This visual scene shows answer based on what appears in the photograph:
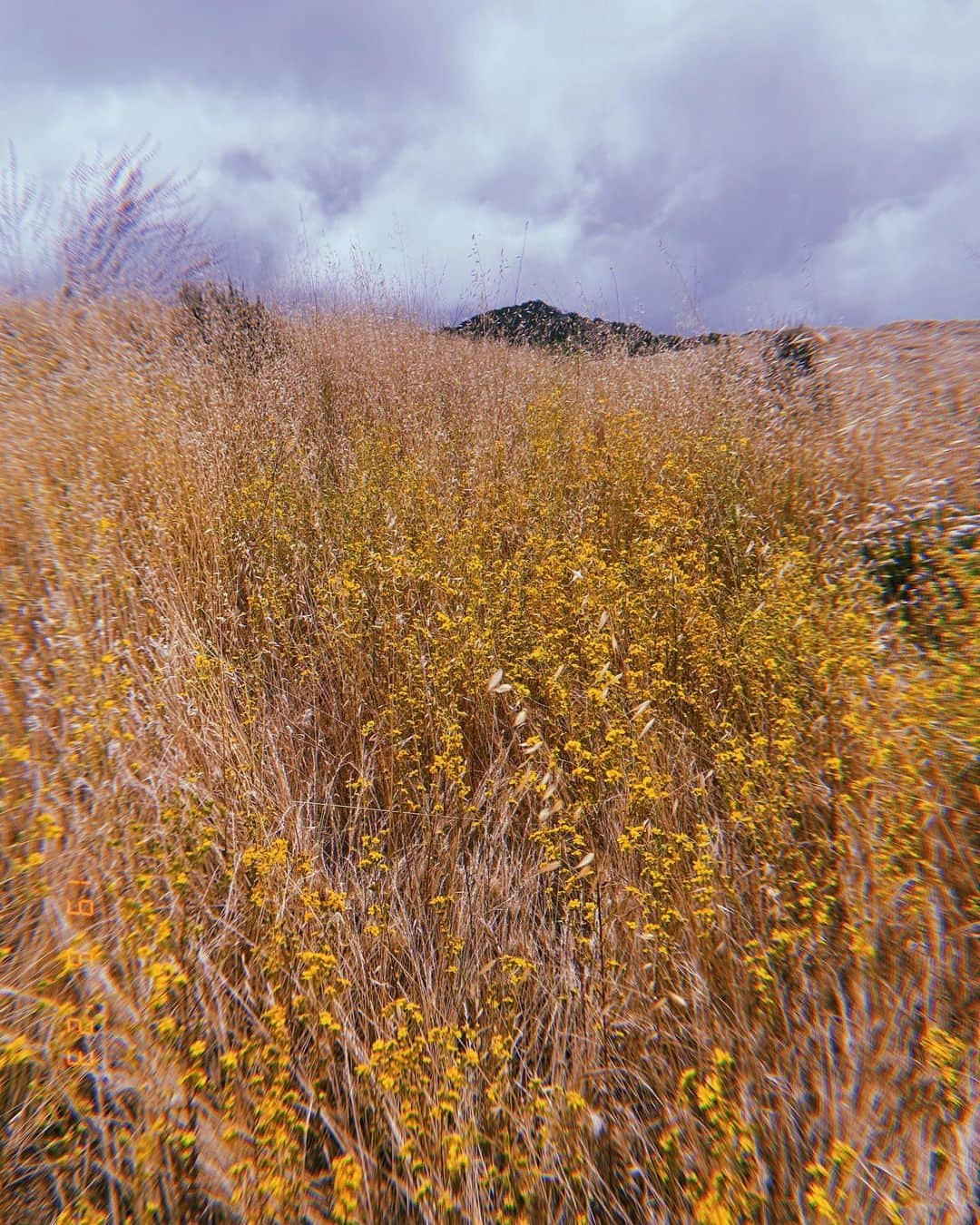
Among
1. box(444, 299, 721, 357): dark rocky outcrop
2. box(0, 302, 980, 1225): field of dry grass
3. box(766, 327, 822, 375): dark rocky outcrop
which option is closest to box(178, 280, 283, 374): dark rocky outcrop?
box(0, 302, 980, 1225): field of dry grass

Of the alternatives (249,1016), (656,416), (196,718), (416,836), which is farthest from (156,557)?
(656,416)

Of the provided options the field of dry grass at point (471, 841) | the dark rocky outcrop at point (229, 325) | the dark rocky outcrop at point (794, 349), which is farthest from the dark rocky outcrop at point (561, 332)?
the field of dry grass at point (471, 841)

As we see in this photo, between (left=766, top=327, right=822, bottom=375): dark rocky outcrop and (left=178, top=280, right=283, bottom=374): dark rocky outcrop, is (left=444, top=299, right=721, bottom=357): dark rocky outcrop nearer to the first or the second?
(left=766, top=327, right=822, bottom=375): dark rocky outcrop

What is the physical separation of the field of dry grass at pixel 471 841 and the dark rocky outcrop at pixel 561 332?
3.88 metres

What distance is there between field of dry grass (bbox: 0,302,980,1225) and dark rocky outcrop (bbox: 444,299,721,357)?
388 centimetres

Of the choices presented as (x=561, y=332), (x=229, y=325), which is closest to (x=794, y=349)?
(x=561, y=332)

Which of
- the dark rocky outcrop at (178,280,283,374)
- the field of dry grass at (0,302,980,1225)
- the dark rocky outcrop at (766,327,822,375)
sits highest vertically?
the dark rocky outcrop at (178,280,283,374)

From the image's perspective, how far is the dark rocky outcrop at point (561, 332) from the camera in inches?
255

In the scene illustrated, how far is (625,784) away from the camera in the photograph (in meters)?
1.72

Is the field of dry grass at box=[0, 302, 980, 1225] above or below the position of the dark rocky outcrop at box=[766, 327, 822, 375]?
below

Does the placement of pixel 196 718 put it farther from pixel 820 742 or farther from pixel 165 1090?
pixel 820 742

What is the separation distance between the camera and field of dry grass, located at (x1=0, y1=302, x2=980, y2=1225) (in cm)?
106

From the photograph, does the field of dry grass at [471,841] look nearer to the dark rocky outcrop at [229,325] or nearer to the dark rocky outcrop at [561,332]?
the dark rocky outcrop at [229,325]

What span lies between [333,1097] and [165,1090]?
34 cm
